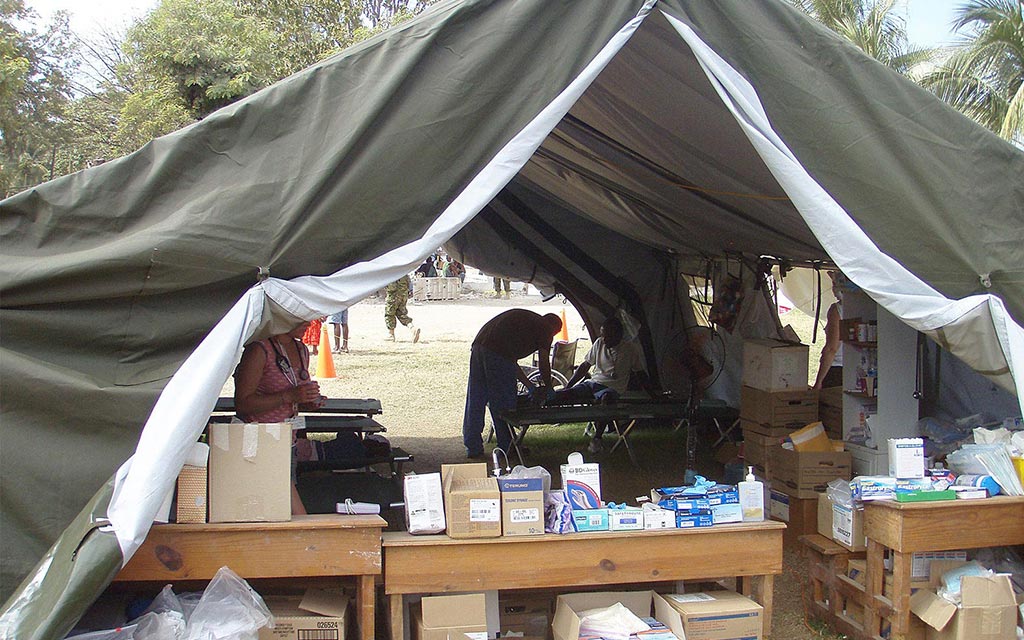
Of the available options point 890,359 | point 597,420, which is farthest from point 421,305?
point 890,359

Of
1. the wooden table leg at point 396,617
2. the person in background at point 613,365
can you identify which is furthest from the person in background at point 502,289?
the wooden table leg at point 396,617

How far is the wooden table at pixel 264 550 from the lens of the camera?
3182 mm

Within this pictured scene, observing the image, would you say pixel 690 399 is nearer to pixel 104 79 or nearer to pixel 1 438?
pixel 1 438

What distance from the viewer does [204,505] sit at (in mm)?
3236

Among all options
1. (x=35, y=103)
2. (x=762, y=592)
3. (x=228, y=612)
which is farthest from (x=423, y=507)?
(x=35, y=103)

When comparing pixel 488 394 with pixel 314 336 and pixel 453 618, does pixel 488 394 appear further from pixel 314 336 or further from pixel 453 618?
pixel 314 336

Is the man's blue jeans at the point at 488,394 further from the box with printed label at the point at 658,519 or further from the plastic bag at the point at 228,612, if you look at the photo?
the plastic bag at the point at 228,612

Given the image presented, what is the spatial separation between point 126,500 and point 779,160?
108 inches

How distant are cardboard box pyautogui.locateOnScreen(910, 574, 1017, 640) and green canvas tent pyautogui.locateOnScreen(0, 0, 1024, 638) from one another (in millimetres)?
868

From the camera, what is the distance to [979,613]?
3.66 m

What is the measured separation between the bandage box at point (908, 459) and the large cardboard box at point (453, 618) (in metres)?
1.96

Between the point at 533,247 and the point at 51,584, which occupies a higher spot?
the point at 533,247

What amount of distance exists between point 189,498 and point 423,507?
0.88m

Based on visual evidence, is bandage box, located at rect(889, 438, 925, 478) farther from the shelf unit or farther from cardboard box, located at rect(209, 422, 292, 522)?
cardboard box, located at rect(209, 422, 292, 522)
